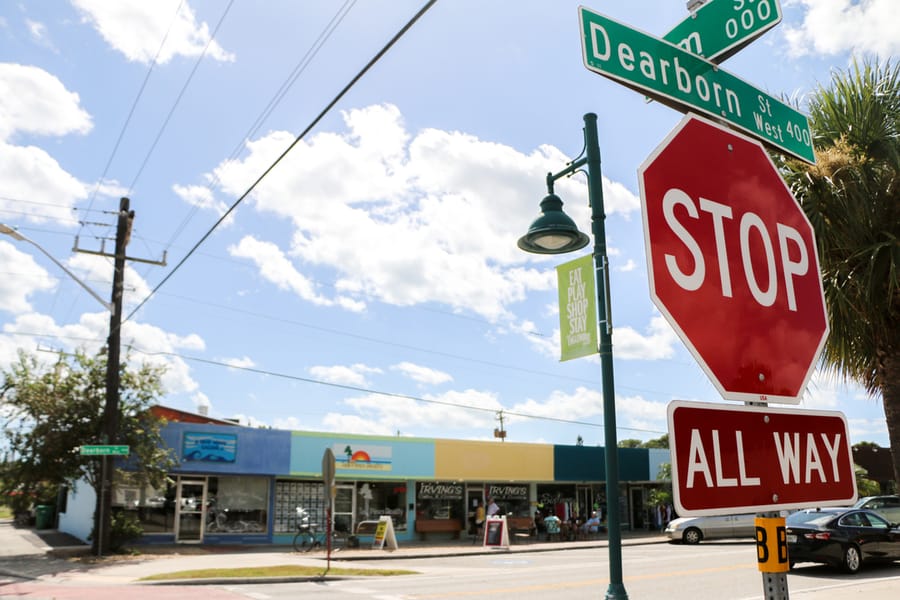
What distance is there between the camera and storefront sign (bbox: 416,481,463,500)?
30156 millimetres

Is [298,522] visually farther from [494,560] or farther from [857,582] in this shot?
[857,582]

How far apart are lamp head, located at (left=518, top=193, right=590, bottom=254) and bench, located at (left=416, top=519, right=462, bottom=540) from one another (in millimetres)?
24001

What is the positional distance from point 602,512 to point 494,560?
17644mm

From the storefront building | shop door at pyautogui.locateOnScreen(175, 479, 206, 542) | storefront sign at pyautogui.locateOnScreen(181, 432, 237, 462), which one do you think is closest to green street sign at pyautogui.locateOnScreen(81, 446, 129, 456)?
the storefront building

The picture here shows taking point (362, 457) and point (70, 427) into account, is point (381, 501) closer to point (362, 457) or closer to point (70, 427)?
point (362, 457)

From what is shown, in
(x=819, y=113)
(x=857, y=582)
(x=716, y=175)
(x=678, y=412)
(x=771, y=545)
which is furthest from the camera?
(x=857, y=582)

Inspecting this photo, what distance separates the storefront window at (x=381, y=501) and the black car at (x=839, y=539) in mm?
16990

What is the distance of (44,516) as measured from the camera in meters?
33.4

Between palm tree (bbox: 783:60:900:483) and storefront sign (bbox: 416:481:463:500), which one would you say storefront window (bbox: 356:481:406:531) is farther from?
palm tree (bbox: 783:60:900:483)

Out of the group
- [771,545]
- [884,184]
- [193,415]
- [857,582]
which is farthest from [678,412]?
[193,415]

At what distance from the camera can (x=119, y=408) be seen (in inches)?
900

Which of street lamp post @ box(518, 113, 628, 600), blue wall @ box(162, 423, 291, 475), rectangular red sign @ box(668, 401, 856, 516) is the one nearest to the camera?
rectangular red sign @ box(668, 401, 856, 516)

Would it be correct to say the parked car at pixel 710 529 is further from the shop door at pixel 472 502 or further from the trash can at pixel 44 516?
the trash can at pixel 44 516

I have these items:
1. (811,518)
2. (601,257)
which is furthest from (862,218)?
(811,518)
